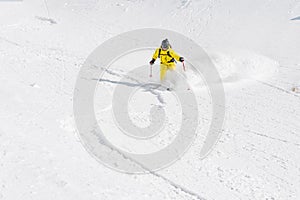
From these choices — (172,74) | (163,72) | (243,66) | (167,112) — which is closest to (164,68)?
(163,72)

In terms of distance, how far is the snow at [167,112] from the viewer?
7.25 meters

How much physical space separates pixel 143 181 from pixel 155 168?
0.67 metres

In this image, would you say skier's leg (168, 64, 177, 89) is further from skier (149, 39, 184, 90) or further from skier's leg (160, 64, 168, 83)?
skier's leg (160, 64, 168, 83)

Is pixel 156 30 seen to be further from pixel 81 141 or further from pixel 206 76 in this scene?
pixel 81 141

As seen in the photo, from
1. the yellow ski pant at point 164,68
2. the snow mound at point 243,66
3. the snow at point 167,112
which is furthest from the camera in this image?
the snow mound at point 243,66

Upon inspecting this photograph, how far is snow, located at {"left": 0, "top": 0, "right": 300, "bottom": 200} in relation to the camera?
725cm

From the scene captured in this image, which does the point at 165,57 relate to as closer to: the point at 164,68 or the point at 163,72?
the point at 164,68

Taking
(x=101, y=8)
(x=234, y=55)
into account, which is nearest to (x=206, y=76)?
(x=234, y=55)

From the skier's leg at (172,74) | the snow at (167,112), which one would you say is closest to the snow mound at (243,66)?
the snow at (167,112)

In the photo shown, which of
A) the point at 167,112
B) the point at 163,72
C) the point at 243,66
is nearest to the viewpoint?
the point at 167,112

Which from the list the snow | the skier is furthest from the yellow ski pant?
the snow

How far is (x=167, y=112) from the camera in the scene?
11141mm

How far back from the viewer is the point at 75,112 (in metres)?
9.98

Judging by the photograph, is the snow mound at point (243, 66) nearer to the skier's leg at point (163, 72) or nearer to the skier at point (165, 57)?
the skier at point (165, 57)
